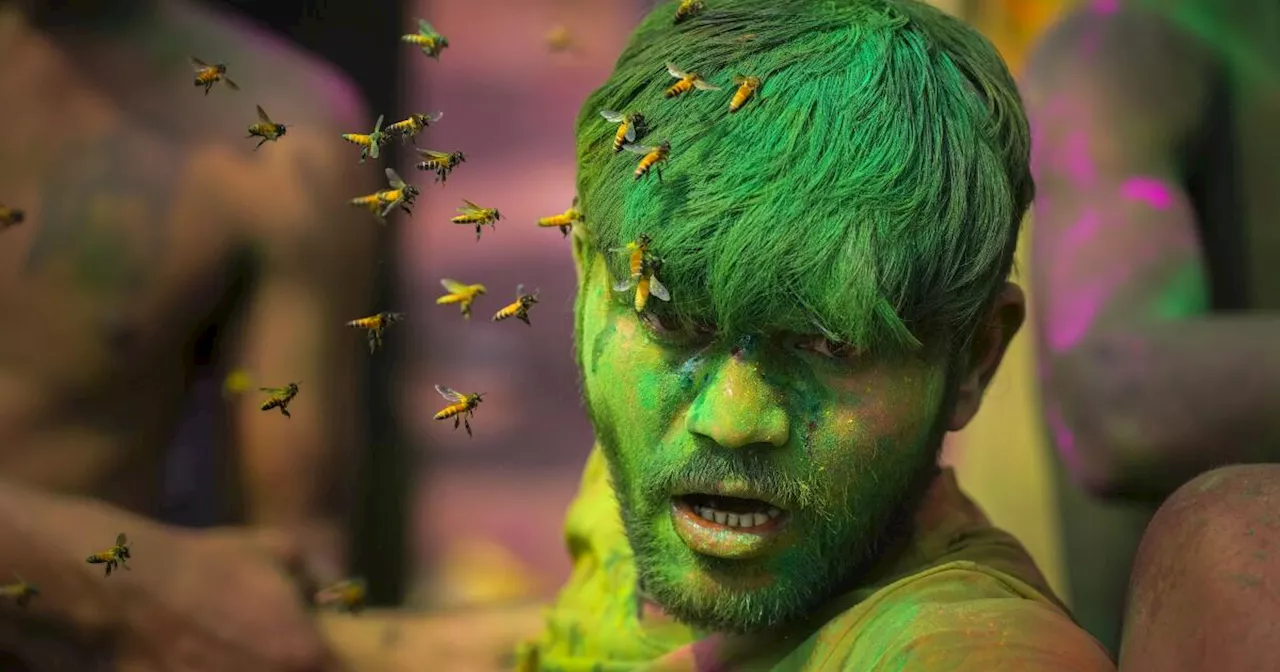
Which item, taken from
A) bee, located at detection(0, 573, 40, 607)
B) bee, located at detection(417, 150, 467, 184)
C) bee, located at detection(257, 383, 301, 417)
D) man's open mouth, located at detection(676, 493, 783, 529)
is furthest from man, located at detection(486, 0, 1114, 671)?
bee, located at detection(0, 573, 40, 607)

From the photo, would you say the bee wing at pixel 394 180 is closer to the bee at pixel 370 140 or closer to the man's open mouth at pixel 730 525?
the bee at pixel 370 140

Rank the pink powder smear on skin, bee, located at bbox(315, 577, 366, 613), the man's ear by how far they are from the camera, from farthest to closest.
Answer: the pink powder smear on skin → bee, located at bbox(315, 577, 366, 613) → the man's ear

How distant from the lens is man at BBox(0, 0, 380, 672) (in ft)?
5.77

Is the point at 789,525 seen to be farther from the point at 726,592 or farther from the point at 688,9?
the point at 688,9

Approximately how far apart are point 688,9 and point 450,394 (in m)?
0.64

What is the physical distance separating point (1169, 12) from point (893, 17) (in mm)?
964

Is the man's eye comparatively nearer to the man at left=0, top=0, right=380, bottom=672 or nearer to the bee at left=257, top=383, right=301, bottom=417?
the man at left=0, top=0, right=380, bottom=672

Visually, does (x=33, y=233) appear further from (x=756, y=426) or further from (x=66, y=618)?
(x=756, y=426)

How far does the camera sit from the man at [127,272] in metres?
1.76

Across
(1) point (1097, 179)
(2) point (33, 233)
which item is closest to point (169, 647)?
(2) point (33, 233)

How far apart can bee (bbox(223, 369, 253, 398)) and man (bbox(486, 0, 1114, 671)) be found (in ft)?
2.22

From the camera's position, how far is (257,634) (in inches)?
70.7

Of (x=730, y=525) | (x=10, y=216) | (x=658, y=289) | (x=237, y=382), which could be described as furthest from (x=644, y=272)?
(x=10, y=216)

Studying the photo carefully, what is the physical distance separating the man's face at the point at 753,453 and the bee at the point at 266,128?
609 mm
